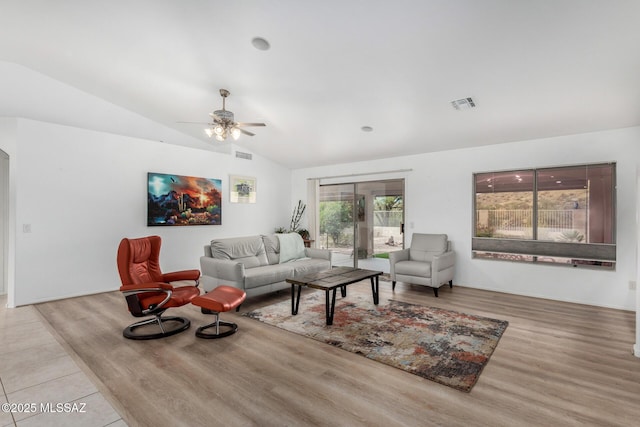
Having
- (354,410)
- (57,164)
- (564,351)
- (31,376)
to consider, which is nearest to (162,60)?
(57,164)

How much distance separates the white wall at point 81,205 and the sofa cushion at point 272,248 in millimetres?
1711

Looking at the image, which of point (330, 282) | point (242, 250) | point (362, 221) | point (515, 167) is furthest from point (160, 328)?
point (515, 167)

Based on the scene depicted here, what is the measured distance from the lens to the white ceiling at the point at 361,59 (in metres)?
2.65

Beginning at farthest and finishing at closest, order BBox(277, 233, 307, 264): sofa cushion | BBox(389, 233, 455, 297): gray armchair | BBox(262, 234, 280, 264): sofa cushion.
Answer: BBox(277, 233, 307, 264): sofa cushion → BBox(262, 234, 280, 264): sofa cushion → BBox(389, 233, 455, 297): gray armchair

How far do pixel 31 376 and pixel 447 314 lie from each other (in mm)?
4347

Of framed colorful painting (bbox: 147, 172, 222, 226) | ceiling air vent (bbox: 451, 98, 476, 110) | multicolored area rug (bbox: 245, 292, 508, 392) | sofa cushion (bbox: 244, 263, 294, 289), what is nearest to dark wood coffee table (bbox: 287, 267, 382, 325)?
multicolored area rug (bbox: 245, 292, 508, 392)

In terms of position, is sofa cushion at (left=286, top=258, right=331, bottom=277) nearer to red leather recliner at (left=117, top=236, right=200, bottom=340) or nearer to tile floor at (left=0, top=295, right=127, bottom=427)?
red leather recliner at (left=117, top=236, right=200, bottom=340)

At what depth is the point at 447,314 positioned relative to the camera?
4.03 metres

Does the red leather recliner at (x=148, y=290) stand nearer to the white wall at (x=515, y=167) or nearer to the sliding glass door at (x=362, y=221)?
the sliding glass door at (x=362, y=221)

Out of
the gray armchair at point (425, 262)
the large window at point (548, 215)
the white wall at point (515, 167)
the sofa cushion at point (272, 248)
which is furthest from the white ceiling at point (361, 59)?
the sofa cushion at point (272, 248)

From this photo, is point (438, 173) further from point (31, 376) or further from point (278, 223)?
point (31, 376)

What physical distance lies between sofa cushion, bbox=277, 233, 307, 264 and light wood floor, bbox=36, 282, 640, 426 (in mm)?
1933

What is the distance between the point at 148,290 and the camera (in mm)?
3125

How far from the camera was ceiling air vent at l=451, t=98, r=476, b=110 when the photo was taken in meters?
3.97
